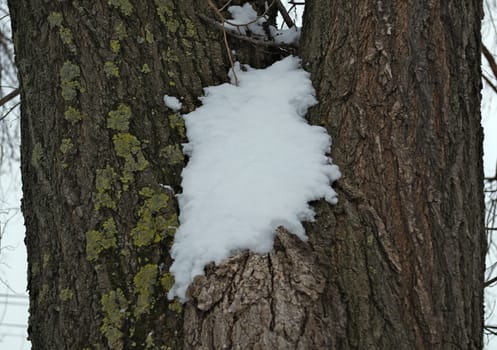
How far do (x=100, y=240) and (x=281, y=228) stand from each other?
1.33 ft

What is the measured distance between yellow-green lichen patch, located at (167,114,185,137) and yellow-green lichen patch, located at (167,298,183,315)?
16.0 inches

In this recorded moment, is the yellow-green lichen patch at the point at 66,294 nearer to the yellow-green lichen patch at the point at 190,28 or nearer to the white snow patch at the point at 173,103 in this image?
the white snow patch at the point at 173,103

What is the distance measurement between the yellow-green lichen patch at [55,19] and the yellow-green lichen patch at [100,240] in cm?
52

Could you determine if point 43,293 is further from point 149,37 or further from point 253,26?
point 253,26

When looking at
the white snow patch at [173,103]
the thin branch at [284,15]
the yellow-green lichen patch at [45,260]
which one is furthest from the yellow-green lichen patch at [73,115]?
the thin branch at [284,15]

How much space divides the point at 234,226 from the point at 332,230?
21cm

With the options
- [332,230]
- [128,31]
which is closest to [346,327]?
[332,230]

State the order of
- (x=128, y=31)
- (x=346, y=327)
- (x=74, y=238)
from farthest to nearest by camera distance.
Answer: (x=128, y=31) → (x=74, y=238) → (x=346, y=327)

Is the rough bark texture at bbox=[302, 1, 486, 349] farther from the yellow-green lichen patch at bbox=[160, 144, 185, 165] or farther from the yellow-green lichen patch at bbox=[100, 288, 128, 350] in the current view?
the yellow-green lichen patch at bbox=[100, 288, 128, 350]

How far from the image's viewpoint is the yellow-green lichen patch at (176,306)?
4.59 ft

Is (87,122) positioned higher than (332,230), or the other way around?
(87,122)

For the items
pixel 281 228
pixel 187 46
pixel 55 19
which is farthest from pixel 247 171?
pixel 55 19

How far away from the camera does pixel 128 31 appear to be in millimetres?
1609

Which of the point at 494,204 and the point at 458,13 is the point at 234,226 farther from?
the point at 494,204
